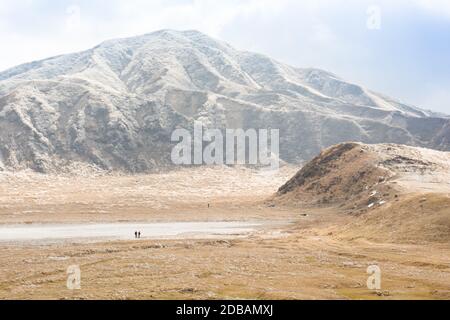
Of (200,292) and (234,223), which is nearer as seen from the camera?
(200,292)

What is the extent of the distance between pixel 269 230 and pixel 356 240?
57.5 feet

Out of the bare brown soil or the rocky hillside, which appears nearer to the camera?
the bare brown soil

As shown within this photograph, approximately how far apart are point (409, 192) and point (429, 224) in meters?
20.9

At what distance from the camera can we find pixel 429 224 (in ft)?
223

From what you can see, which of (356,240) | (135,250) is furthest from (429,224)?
(135,250)

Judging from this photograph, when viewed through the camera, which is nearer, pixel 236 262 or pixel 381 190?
pixel 236 262

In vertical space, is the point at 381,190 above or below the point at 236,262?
above

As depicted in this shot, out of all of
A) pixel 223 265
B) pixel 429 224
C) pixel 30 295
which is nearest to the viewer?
pixel 30 295

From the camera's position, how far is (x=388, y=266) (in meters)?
51.2

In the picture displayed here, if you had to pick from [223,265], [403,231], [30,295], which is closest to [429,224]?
[403,231]

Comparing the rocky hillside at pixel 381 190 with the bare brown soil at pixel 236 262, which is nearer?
the bare brown soil at pixel 236 262

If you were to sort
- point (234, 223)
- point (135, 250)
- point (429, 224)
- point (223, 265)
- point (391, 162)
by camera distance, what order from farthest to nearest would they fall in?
point (391, 162) → point (234, 223) → point (429, 224) → point (135, 250) → point (223, 265)

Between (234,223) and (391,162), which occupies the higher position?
(391,162)

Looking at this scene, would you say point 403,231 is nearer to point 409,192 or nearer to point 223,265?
point 409,192
